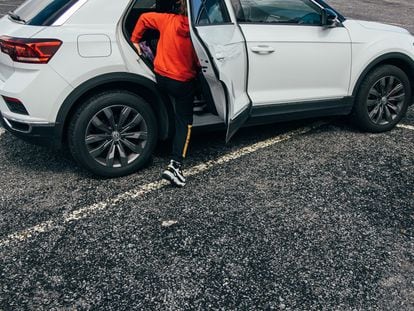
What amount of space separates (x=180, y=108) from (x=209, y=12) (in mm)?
828

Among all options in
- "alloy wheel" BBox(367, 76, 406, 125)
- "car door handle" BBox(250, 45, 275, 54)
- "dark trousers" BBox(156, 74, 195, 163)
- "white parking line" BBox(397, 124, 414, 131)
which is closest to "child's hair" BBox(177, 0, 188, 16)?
"dark trousers" BBox(156, 74, 195, 163)

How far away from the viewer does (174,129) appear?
429 centimetres

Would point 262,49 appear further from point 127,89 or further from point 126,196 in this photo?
point 126,196

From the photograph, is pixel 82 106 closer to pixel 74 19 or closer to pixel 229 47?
pixel 74 19

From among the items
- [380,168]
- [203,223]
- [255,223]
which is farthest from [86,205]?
[380,168]

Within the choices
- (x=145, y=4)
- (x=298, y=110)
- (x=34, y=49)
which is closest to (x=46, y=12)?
(x=34, y=49)

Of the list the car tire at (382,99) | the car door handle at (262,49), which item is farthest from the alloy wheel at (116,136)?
the car tire at (382,99)

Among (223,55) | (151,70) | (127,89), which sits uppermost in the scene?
(223,55)

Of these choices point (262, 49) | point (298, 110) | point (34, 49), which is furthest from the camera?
point (298, 110)

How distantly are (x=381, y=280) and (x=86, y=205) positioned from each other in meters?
2.25

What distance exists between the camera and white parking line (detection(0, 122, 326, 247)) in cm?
339

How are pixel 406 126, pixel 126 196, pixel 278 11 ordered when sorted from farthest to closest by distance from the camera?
pixel 406 126 → pixel 278 11 → pixel 126 196

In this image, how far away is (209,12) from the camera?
387 cm

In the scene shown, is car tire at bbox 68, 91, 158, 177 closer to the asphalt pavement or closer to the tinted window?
the asphalt pavement
